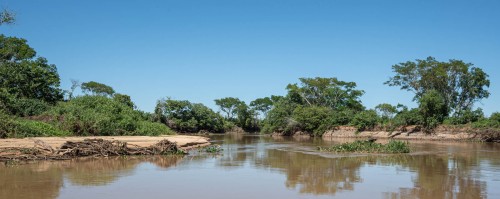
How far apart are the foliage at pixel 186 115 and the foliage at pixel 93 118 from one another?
31510 millimetres

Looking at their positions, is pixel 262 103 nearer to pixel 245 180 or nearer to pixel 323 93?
pixel 323 93

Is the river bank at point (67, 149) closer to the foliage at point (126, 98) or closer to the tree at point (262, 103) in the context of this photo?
the foliage at point (126, 98)

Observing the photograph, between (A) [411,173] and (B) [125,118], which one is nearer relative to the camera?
(A) [411,173]

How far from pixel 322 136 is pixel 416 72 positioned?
580 inches

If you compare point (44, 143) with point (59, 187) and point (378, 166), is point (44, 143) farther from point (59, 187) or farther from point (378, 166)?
point (378, 166)

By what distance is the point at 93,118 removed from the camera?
26531mm

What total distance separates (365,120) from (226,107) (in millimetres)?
40460

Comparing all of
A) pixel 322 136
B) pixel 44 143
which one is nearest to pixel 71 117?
pixel 44 143

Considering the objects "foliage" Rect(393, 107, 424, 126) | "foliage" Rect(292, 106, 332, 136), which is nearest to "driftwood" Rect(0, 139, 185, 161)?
"foliage" Rect(393, 107, 424, 126)

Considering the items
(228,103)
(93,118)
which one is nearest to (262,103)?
(228,103)

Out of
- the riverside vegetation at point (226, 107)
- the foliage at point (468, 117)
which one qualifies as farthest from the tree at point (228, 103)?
the foliage at point (468, 117)

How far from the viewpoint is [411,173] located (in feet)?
48.5

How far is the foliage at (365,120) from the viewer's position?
5175 cm

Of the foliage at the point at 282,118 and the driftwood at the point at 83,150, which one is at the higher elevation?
the foliage at the point at 282,118
